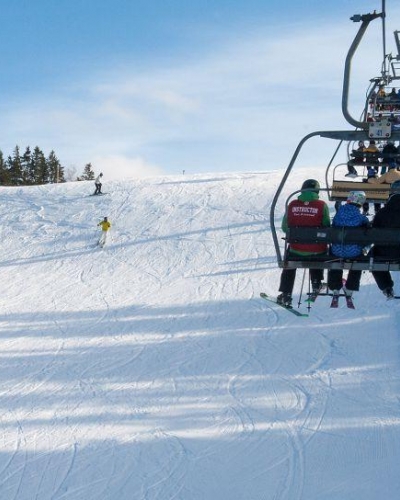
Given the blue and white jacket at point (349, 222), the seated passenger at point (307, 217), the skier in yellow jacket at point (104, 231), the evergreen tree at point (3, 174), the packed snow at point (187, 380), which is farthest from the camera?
the evergreen tree at point (3, 174)

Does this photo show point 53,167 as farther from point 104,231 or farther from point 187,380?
point 187,380

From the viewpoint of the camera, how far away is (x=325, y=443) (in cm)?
1091

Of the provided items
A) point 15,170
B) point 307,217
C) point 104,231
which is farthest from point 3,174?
point 307,217

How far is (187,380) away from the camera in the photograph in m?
13.5

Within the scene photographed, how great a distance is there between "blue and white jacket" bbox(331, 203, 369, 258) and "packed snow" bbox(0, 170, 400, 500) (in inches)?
152

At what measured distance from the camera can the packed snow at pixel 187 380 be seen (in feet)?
33.3

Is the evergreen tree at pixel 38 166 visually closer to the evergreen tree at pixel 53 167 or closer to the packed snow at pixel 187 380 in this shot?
the evergreen tree at pixel 53 167

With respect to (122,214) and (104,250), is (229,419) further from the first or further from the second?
(122,214)

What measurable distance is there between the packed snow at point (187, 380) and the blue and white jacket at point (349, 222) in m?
3.86

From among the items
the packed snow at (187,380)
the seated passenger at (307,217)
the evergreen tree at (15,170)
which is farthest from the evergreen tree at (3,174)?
the seated passenger at (307,217)

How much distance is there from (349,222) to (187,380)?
6.75 meters

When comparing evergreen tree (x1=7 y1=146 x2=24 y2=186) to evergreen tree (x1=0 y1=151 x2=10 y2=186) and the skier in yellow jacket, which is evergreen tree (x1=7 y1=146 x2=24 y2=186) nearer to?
evergreen tree (x1=0 y1=151 x2=10 y2=186)

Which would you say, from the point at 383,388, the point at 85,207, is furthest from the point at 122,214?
the point at 383,388

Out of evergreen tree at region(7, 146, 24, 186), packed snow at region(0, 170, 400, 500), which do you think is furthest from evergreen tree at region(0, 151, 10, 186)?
packed snow at region(0, 170, 400, 500)
